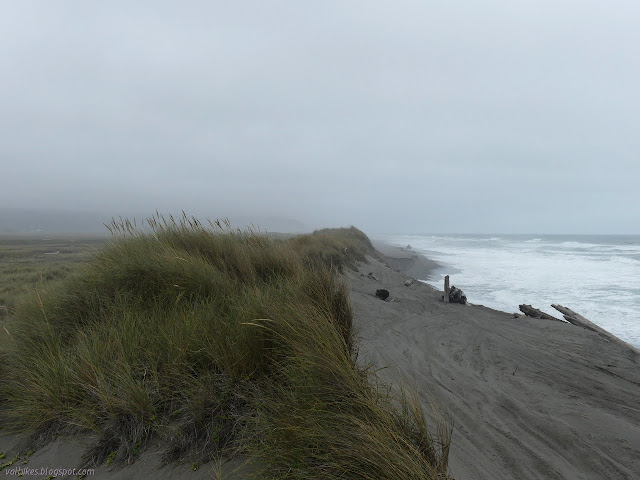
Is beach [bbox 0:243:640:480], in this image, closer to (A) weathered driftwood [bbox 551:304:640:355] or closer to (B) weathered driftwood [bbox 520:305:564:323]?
(A) weathered driftwood [bbox 551:304:640:355]

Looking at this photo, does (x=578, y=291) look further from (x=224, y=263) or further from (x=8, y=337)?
(x=8, y=337)

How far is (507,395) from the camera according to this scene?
4.25 meters

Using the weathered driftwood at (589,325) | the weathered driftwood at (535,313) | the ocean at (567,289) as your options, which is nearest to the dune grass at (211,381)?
the weathered driftwood at (589,325)

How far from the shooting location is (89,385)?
255cm

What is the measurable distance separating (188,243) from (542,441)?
5490 mm

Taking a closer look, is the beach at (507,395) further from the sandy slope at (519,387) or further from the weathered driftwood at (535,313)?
the weathered driftwood at (535,313)

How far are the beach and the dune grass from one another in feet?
0.69

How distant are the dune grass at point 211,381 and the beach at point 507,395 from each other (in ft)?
0.69

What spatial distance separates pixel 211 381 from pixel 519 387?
167 inches

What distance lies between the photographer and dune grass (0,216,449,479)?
1896 millimetres

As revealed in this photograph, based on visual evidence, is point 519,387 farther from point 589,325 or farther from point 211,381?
point 589,325

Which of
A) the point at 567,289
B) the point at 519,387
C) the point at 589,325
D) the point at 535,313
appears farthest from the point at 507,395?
the point at 567,289

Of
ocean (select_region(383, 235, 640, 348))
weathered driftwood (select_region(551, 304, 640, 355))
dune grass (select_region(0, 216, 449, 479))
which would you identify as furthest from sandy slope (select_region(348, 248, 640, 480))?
ocean (select_region(383, 235, 640, 348))

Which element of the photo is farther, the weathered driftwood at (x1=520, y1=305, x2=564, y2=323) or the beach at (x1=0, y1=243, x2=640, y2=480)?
the weathered driftwood at (x1=520, y1=305, x2=564, y2=323)
